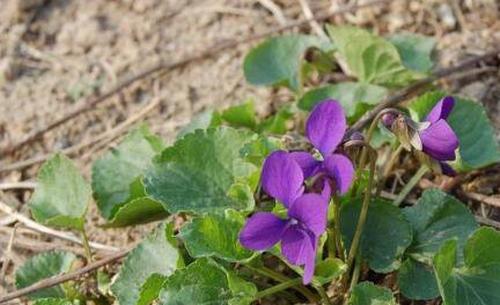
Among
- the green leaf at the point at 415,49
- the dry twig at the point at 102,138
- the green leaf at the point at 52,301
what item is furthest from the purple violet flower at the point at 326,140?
the dry twig at the point at 102,138

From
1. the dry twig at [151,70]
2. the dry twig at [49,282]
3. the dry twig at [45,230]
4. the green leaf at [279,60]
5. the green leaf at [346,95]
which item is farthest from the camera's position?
the dry twig at [151,70]

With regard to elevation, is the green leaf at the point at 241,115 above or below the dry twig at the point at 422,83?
above

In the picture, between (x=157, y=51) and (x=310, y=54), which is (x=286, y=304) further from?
(x=157, y=51)

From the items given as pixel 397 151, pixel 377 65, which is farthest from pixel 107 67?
pixel 397 151

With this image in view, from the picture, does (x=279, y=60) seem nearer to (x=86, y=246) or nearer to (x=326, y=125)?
(x=86, y=246)

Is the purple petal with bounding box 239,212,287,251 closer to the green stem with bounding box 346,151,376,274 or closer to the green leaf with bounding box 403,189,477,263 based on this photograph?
the green stem with bounding box 346,151,376,274

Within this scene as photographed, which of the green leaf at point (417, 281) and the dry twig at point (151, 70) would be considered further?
the dry twig at point (151, 70)

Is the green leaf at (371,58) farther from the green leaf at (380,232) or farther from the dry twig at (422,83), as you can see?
the green leaf at (380,232)
